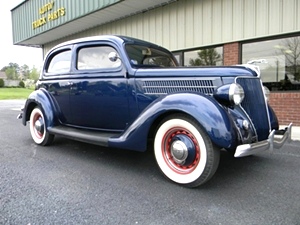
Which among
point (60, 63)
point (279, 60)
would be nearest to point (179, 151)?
point (60, 63)

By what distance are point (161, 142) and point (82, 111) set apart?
156 centimetres

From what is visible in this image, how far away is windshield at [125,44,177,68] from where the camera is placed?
3.56 metres

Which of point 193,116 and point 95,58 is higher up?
point 95,58

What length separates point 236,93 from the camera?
265cm

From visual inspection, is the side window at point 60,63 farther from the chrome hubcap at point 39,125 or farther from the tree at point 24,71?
the tree at point 24,71

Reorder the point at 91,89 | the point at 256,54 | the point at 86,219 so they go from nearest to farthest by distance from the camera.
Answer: the point at 86,219, the point at 91,89, the point at 256,54

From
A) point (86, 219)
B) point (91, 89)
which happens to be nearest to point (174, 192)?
point (86, 219)

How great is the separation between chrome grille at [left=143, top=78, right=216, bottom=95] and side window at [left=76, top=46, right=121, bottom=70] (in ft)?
2.14

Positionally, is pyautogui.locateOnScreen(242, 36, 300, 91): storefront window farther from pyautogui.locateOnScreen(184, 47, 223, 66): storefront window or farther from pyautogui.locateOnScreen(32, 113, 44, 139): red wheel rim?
pyautogui.locateOnScreen(32, 113, 44, 139): red wheel rim

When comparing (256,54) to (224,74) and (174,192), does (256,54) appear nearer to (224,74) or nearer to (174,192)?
(224,74)

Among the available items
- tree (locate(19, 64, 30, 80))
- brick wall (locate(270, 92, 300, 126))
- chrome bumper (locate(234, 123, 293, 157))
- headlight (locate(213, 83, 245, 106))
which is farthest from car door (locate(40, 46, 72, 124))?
tree (locate(19, 64, 30, 80))

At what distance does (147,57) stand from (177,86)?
1.02m

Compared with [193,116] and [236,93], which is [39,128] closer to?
[193,116]

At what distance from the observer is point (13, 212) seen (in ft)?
7.27
